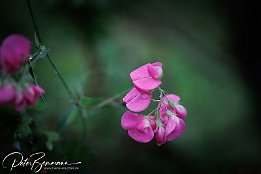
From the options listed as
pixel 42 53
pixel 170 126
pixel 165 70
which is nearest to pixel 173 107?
pixel 170 126

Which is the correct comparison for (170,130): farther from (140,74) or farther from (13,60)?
(13,60)

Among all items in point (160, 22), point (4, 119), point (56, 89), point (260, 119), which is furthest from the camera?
point (160, 22)

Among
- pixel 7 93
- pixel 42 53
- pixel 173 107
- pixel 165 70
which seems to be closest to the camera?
pixel 7 93

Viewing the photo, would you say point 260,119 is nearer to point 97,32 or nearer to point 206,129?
point 206,129

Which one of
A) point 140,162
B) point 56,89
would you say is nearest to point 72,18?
point 56,89

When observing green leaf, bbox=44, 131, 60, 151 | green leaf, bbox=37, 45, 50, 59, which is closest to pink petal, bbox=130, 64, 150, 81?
green leaf, bbox=37, 45, 50, 59

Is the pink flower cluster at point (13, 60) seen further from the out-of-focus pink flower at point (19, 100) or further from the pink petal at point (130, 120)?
the pink petal at point (130, 120)
